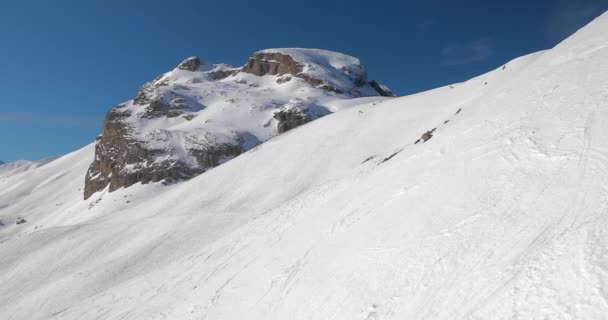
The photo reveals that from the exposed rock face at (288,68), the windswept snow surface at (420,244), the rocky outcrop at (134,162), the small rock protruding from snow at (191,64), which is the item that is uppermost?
the small rock protruding from snow at (191,64)

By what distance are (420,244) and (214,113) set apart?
6944 cm

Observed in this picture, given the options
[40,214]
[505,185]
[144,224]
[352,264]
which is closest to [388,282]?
[352,264]

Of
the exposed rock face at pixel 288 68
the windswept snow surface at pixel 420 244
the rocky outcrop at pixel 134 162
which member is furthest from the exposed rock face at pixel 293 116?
the windswept snow surface at pixel 420 244

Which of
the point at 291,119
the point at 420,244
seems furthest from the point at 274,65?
the point at 420,244

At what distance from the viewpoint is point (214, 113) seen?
7394 cm

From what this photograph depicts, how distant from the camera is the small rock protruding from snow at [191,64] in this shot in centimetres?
12262

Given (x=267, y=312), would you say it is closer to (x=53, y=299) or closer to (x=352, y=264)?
(x=352, y=264)

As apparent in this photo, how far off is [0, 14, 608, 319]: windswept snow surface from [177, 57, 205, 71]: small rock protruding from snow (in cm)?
Result: 10257

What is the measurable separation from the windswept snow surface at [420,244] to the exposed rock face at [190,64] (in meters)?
103

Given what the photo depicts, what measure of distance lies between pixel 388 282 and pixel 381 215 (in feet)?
11.9

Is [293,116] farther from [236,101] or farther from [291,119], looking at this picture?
[236,101]

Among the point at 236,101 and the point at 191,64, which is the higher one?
the point at 191,64

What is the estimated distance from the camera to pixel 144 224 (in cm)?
2797

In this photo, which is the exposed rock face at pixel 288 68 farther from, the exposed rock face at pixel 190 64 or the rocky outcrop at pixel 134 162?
the rocky outcrop at pixel 134 162
